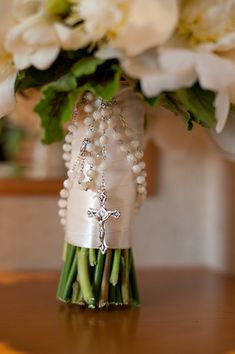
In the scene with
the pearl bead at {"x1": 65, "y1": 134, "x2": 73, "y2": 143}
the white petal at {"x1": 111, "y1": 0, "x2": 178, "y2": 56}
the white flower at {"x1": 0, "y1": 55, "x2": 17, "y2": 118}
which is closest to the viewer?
the white petal at {"x1": 111, "y1": 0, "x2": 178, "y2": 56}

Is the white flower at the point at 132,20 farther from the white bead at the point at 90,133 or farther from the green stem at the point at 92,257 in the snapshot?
the green stem at the point at 92,257

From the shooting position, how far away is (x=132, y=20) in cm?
62

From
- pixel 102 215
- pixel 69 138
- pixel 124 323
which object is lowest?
pixel 124 323

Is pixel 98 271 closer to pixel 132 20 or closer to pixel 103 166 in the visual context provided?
pixel 103 166

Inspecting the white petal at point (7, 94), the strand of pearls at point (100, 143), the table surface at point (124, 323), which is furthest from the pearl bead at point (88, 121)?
the table surface at point (124, 323)

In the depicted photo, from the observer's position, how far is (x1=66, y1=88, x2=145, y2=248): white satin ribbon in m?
0.77

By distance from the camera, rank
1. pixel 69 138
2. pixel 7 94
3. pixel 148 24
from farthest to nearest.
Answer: pixel 69 138 → pixel 7 94 → pixel 148 24

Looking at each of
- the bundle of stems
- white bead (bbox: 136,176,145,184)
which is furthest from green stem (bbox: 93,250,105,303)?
white bead (bbox: 136,176,145,184)

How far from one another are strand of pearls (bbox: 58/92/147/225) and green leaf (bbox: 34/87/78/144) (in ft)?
0.33

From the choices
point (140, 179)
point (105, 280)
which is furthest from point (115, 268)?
point (140, 179)

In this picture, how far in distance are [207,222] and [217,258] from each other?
8cm

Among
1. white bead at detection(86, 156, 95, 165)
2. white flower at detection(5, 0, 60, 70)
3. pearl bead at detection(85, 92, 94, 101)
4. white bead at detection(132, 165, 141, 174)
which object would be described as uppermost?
white flower at detection(5, 0, 60, 70)

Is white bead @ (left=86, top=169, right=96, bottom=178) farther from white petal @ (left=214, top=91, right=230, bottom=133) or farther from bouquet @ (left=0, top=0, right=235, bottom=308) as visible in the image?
white petal @ (left=214, top=91, right=230, bottom=133)

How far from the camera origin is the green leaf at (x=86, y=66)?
652mm
